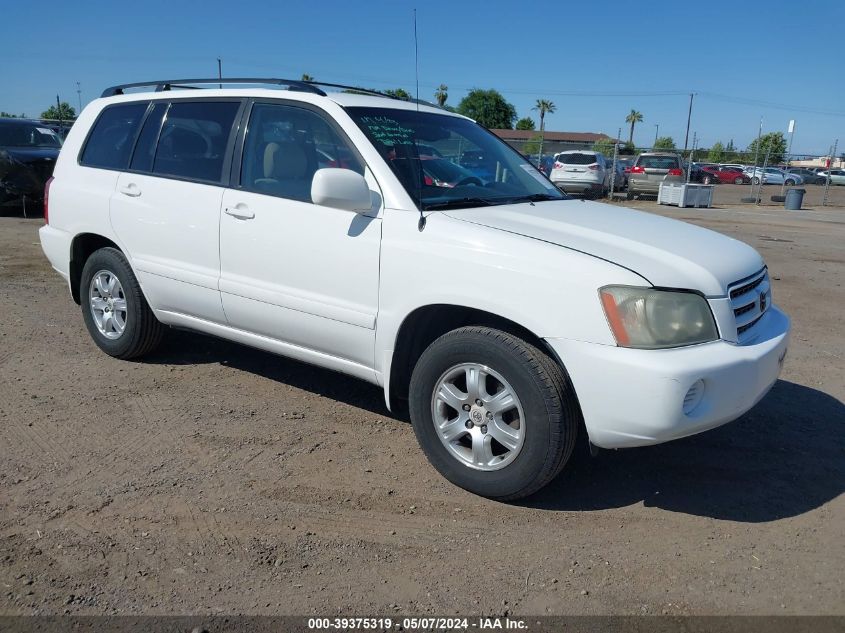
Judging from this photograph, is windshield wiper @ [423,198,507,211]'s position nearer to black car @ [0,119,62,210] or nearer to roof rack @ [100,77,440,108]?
roof rack @ [100,77,440,108]

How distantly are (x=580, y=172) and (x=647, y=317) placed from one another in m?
20.3

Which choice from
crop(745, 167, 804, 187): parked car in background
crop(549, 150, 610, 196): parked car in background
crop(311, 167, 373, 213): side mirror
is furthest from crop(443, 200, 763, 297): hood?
crop(745, 167, 804, 187): parked car in background

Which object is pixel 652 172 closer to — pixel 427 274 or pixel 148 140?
pixel 148 140

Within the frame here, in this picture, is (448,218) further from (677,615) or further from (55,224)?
(55,224)

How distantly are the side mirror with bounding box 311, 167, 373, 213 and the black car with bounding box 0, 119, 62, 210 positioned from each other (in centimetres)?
1089

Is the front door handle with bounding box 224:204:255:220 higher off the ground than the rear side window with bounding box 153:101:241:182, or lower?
lower

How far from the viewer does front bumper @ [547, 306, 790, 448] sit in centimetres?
296

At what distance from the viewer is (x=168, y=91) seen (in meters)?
5.01

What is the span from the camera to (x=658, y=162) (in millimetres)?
24125

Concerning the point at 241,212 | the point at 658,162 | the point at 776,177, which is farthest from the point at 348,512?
the point at 776,177

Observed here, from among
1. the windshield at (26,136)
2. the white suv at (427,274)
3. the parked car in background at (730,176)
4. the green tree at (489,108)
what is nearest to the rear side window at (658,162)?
the windshield at (26,136)

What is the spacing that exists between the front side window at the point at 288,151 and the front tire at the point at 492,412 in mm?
1179

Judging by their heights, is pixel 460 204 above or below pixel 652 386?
above

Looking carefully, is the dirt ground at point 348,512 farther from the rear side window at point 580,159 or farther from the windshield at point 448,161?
the rear side window at point 580,159
